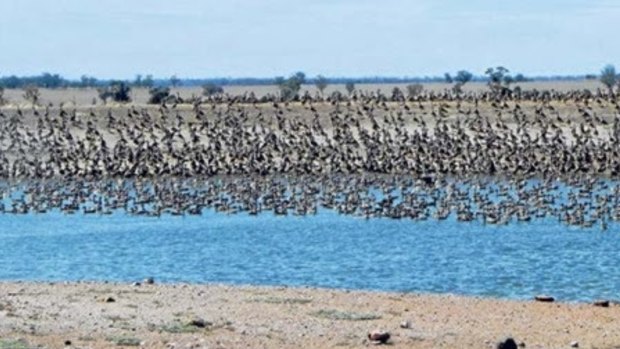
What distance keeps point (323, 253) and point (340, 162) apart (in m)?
21.7

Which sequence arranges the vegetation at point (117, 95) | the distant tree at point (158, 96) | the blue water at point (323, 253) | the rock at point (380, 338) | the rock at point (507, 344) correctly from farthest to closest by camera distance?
the vegetation at point (117, 95)
the distant tree at point (158, 96)
the blue water at point (323, 253)
the rock at point (380, 338)
the rock at point (507, 344)

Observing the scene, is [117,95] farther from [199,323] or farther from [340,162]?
[199,323]

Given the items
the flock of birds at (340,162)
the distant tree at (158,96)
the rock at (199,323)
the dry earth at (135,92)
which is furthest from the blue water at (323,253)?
the dry earth at (135,92)

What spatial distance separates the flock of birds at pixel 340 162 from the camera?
45.4m

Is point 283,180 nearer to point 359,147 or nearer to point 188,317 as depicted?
point 359,147

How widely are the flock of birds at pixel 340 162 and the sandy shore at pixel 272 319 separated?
739 inches

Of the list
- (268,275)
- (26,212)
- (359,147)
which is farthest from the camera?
(359,147)

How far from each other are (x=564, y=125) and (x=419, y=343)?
4779 cm

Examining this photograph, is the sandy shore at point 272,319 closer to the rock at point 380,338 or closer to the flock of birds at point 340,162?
the rock at point 380,338

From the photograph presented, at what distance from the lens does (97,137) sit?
66062 mm

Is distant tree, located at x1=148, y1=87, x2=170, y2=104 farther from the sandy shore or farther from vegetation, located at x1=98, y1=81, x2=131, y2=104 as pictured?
the sandy shore

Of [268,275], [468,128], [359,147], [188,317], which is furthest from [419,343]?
[468,128]

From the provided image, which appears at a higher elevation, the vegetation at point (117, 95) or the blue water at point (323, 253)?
the blue water at point (323, 253)

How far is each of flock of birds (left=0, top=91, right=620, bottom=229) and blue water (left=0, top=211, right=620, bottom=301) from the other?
1481 mm
